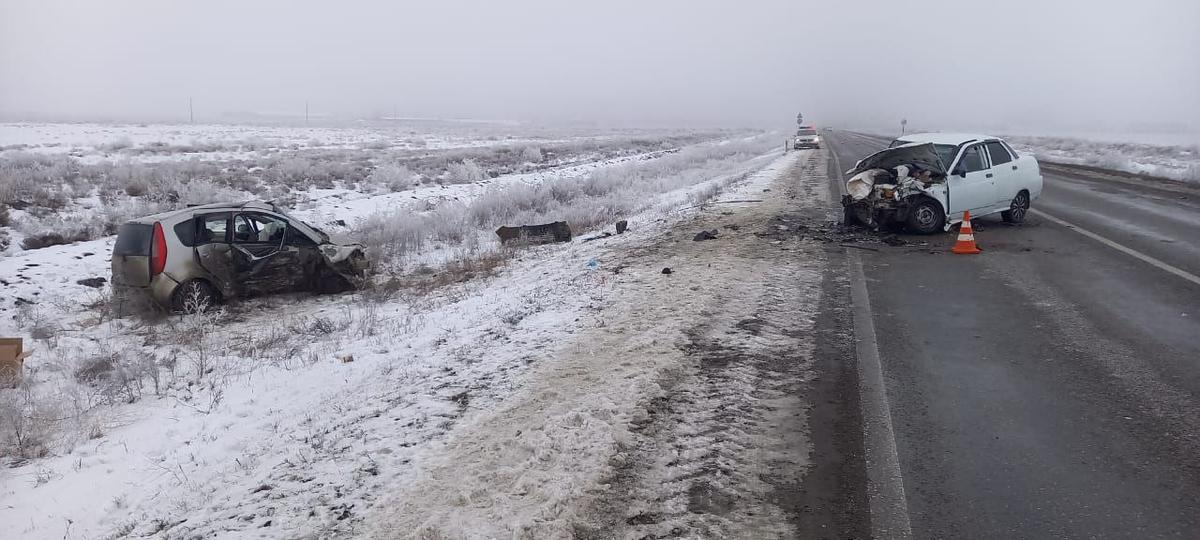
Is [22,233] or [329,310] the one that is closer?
[329,310]

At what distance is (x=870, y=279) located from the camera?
8859mm

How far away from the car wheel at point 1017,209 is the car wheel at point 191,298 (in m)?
13.6

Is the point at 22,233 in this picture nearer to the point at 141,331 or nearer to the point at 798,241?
the point at 141,331

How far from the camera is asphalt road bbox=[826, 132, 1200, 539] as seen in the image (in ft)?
11.6

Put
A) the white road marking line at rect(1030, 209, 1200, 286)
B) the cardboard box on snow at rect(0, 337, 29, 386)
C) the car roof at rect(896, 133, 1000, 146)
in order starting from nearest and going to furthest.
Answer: the cardboard box on snow at rect(0, 337, 29, 386)
the white road marking line at rect(1030, 209, 1200, 286)
the car roof at rect(896, 133, 1000, 146)

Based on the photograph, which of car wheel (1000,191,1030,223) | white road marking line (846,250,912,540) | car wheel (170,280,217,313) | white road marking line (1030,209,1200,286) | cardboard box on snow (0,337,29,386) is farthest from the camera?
car wheel (1000,191,1030,223)

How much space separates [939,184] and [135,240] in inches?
491

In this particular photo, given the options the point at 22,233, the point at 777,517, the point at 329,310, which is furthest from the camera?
the point at 22,233

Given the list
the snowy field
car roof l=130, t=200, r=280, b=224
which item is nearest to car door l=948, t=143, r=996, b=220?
the snowy field

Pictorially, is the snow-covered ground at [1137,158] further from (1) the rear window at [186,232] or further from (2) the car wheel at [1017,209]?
(1) the rear window at [186,232]

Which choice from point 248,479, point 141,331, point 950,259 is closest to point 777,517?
point 248,479

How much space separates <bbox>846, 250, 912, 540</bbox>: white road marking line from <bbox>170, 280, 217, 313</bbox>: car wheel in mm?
8072

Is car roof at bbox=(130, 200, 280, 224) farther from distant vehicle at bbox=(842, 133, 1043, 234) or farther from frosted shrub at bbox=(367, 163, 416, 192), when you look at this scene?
frosted shrub at bbox=(367, 163, 416, 192)

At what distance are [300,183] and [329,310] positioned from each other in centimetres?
1704
